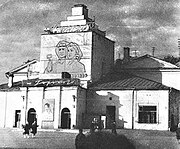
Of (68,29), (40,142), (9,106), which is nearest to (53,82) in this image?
(68,29)

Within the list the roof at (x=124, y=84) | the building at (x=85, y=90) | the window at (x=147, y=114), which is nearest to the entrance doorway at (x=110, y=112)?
the building at (x=85, y=90)

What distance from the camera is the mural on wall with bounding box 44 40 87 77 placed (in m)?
14.0

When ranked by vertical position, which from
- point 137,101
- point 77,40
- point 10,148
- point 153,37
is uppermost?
point 77,40

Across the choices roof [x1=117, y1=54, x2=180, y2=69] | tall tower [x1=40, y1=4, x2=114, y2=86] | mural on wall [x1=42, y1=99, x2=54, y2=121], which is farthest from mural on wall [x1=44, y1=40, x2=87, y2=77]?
roof [x1=117, y1=54, x2=180, y2=69]

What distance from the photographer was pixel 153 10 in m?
7.09

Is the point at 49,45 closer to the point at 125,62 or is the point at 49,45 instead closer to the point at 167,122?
the point at 125,62

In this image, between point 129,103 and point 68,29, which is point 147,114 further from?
point 68,29

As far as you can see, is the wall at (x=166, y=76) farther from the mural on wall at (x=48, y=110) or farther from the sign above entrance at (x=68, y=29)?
the mural on wall at (x=48, y=110)

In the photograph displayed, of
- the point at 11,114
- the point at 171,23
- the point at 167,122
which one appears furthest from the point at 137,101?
the point at 171,23

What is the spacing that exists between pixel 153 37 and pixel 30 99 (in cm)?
723

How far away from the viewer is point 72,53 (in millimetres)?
14016

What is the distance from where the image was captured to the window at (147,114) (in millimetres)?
13219

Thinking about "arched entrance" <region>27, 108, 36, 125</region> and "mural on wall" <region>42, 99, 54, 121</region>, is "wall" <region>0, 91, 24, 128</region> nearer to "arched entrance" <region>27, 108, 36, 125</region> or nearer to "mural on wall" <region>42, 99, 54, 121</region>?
"arched entrance" <region>27, 108, 36, 125</region>

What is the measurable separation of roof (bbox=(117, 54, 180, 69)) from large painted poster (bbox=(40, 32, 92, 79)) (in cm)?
285
